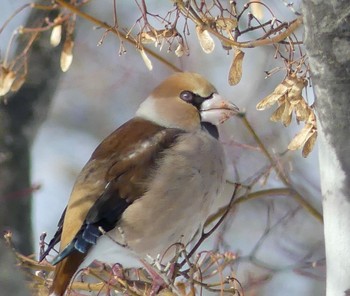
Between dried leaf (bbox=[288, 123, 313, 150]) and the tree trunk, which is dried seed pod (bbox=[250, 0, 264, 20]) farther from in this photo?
the tree trunk

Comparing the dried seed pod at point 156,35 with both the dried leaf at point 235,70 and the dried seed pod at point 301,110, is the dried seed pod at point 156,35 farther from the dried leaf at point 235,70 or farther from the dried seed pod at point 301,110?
the dried seed pod at point 301,110

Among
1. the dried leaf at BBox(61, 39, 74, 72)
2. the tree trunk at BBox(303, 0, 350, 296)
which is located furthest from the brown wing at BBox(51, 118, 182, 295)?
the tree trunk at BBox(303, 0, 350, 296)

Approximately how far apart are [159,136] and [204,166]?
18cm

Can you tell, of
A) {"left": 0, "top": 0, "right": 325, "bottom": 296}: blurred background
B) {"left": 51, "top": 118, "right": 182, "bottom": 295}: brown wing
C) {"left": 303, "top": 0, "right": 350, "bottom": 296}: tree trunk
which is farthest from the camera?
{"left": 0, "top": 0, "right": 325, "bottom": 296}: blurred background

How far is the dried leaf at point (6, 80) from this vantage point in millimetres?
2605

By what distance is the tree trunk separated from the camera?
1.64 meters

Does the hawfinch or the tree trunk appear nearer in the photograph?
→ the tree trunk

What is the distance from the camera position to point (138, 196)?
2717mm

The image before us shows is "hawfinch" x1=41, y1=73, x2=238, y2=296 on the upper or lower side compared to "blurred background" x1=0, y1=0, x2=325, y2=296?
lower

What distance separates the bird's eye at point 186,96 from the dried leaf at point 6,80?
0.59 m

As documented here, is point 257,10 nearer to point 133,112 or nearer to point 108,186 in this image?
point 108,186

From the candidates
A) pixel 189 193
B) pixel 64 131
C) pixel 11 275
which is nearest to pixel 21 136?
pixel 189 193

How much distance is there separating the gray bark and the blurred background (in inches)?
13.0

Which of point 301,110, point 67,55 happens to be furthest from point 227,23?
point 67,55
